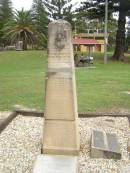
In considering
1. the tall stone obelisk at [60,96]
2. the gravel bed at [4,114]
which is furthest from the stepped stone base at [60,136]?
the gravel bed at [4,114]

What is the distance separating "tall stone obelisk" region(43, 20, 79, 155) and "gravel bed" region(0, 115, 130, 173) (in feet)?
0.88

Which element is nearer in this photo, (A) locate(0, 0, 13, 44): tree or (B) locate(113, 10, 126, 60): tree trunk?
(B) locate(113, 10, 126, 60): tree trunk

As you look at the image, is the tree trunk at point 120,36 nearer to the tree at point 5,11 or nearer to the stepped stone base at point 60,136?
the stepped stone base at point 60,136

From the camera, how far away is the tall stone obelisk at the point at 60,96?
6336 mm

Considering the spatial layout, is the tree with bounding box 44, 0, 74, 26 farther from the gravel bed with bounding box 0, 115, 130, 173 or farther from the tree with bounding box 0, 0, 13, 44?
the gravel bed with bounding box 0, 115, 130, 173

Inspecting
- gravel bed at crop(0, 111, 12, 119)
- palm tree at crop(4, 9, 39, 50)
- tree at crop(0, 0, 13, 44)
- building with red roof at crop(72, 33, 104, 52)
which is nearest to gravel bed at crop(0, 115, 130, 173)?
gravel bed at crop(0, 111, 12, 119)

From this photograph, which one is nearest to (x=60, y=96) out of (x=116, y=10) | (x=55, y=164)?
(x=55, y=164)

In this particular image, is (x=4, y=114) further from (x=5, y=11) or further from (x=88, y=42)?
(x=5, y=11)

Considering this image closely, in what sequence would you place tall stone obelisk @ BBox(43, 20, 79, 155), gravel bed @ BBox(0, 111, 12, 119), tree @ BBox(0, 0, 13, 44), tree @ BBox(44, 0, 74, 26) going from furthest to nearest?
1. tree @ BBox(0, 0, 13, 44)
2. tree @ BBox(44, 0, 74, 26)
3. gravel bed @ BBox(0, 111, 12, 119)
4. tall stone obelisk @ BBox(43, 20, 79, 155)

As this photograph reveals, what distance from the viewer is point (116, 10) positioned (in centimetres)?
3600

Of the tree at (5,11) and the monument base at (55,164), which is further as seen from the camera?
the tree at (5,11)

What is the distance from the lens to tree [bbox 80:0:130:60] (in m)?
35.2

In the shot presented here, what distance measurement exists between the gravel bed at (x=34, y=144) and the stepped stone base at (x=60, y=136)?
193 millimetres

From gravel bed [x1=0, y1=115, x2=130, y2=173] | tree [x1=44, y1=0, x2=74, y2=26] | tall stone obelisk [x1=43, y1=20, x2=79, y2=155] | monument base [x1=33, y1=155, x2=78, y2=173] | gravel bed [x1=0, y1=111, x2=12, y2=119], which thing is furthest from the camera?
tree [x1=44, y1=0, x2=74, y2=26]
